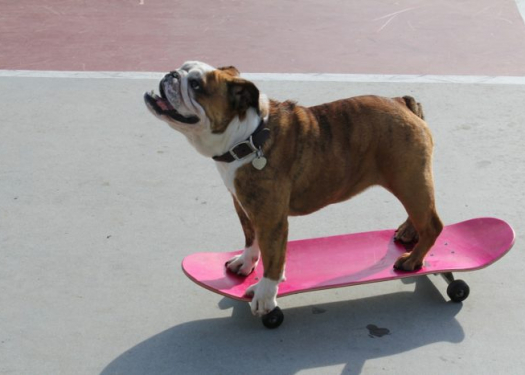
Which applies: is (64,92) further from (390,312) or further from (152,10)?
(390,312)

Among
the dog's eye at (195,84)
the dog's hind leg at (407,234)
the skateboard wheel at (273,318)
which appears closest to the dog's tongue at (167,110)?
the dog's eye at (195,84)

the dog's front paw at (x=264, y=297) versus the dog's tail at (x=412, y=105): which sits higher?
the dog's tail at (x=412, y=105)

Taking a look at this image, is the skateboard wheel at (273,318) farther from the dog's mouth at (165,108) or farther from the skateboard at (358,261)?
the dog's mouth at (165,108)

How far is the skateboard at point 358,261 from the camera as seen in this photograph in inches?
150

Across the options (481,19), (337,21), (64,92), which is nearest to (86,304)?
(64,92)

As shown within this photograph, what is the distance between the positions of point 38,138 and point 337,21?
3302mm

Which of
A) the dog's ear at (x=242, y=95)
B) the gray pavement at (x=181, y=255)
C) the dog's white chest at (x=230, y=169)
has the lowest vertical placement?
the gray pavement at (x=181, y=255)

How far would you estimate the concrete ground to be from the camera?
12.0ft

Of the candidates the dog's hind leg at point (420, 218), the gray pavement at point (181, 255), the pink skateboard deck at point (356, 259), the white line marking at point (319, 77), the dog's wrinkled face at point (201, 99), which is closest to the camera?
the dog's wrinkled face at point (201, 99)

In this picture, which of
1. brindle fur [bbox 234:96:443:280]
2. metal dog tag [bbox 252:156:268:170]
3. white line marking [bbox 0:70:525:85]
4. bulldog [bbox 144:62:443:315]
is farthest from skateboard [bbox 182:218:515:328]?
white line marking [bbox 0:70:525:85]

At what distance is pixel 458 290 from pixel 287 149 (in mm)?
1119

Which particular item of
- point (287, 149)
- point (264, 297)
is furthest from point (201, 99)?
point (264, 297)

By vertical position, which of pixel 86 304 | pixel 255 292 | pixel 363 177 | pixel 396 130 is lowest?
pixel 86 304

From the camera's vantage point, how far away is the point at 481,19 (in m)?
7.55
